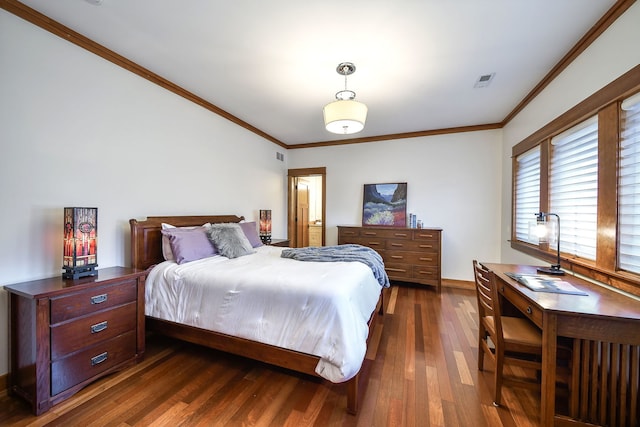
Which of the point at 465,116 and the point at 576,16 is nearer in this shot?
the point at 576,16

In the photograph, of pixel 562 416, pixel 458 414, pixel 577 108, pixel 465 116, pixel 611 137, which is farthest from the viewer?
pixel 465 116

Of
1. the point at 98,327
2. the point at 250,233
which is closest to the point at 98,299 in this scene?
the point at 98,327

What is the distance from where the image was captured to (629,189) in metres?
1.63

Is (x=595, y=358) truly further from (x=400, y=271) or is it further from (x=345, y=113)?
(x=400, y=271)

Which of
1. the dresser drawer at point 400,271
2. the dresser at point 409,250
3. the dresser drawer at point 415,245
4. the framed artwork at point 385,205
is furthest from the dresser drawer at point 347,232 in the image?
the dresser drawer at point 400,271

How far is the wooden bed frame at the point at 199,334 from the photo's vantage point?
1643 mm

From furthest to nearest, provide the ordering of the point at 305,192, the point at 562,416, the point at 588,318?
the point at 305,192 → the point at 562,416 → the point at 588,318

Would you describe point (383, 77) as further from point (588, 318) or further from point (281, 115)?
point (588, 318)

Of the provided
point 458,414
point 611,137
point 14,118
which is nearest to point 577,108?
point 611,137

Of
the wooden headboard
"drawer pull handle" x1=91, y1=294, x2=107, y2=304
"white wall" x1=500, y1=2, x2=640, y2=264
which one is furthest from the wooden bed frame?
"white wall" x1=500, y1=2, x2=640, y2=264

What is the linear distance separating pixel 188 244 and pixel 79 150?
1185 millimetres

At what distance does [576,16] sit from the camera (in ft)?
5.87

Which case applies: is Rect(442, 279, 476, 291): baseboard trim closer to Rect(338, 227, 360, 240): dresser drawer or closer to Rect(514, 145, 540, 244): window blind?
Rect(514, 145, 540, 244): window blind

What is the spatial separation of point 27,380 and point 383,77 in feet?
12.3
